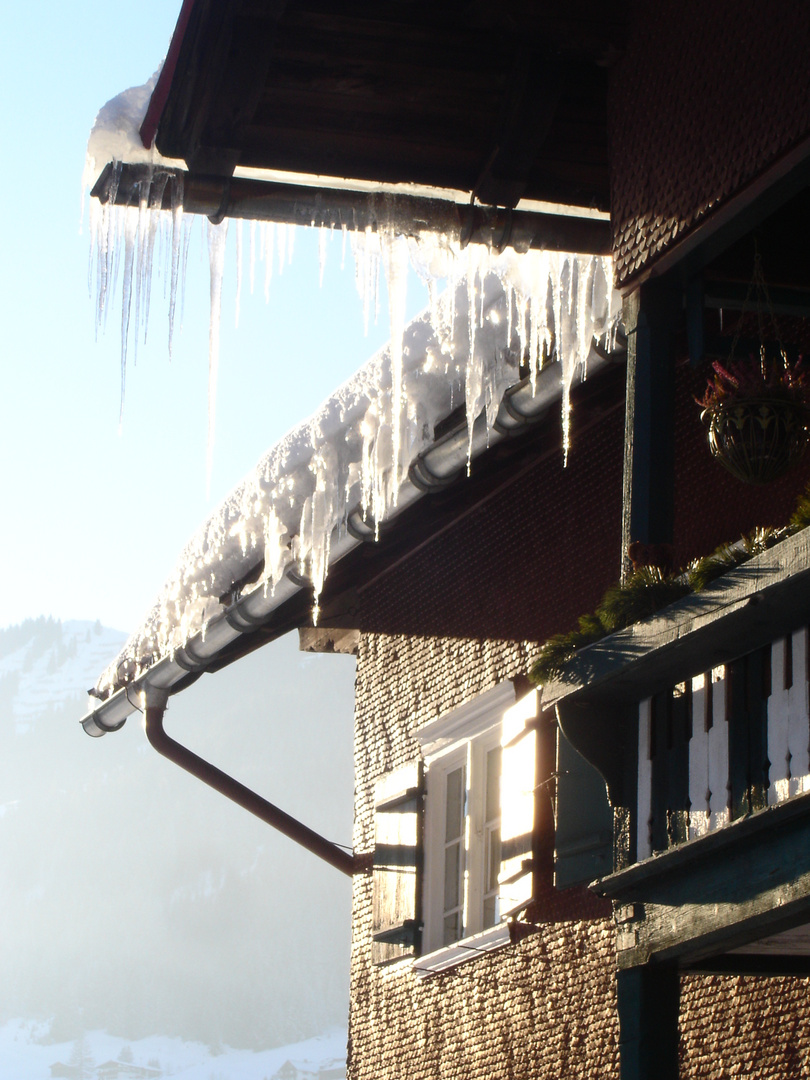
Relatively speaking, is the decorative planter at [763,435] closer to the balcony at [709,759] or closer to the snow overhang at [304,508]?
the balcony at [709,759]

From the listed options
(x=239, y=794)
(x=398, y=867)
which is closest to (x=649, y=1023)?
(x=398, y=867)

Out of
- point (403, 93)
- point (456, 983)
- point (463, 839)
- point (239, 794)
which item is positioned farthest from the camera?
point (239, 794)

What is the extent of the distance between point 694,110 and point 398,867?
17.5 ft

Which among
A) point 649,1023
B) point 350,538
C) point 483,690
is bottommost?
point 649,1023

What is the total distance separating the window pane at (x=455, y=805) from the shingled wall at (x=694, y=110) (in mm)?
4389

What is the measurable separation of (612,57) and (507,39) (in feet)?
1.43

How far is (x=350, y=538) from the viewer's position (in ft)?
29.2

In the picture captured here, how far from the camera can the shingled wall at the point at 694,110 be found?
16.3ft

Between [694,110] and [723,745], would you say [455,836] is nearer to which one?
[723,745]

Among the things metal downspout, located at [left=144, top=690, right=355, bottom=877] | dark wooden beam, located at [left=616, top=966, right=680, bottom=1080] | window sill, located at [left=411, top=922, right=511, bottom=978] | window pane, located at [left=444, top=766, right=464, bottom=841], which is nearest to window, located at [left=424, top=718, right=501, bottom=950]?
window pane, located at [left=444, top=766, right=464, bottom=841]

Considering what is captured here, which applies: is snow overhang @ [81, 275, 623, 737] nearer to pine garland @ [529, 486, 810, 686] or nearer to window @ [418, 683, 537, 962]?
window @ [418, 683, 537, 962]

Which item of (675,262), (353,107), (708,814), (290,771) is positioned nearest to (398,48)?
(353,107)

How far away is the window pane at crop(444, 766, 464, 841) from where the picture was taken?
921cm

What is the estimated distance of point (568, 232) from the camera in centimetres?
639
